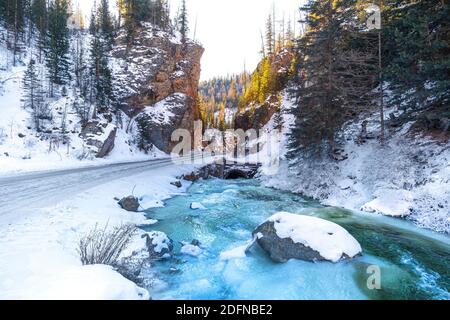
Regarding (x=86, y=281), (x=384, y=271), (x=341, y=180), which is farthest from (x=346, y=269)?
(x=341, y=180)

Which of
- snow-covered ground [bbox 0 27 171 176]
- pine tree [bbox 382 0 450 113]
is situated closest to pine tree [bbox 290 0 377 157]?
pine tree [bbox 382 0 450 113]

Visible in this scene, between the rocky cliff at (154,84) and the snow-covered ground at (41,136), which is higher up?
the rocky cliff at (154,84)

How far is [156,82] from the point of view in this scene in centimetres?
4603

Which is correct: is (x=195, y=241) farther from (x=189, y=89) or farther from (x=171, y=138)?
(x=189, y=89)

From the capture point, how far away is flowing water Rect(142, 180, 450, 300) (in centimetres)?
649

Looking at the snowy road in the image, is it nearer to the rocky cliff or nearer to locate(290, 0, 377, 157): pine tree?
locate(290, 0, 377, 157): pine tree

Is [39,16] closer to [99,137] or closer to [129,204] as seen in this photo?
[99,137]

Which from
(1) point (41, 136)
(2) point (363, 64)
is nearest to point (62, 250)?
(2) point (363, 64)

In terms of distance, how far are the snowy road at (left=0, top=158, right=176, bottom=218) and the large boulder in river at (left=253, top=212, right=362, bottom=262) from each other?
8.68 meters

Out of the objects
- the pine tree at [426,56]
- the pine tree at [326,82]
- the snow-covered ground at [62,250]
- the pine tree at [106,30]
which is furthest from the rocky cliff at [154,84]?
the pine tree at [426,56]

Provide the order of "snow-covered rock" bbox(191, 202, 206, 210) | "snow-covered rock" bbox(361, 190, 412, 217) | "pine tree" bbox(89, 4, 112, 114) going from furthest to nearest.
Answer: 1. "pine tree" bbox(89, 4, 112, 114)
2. "snow-covered rock" bbox(191, 202, 206, 210)
3. "snow-covered rock" bbox(361, 190, 412, 217)

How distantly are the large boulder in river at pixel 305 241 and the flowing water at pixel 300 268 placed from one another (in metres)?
0.23

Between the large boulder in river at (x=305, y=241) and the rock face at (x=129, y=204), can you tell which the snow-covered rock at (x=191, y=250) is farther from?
the rock face at (x=129, y=204)

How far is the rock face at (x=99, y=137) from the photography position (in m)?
28.7
